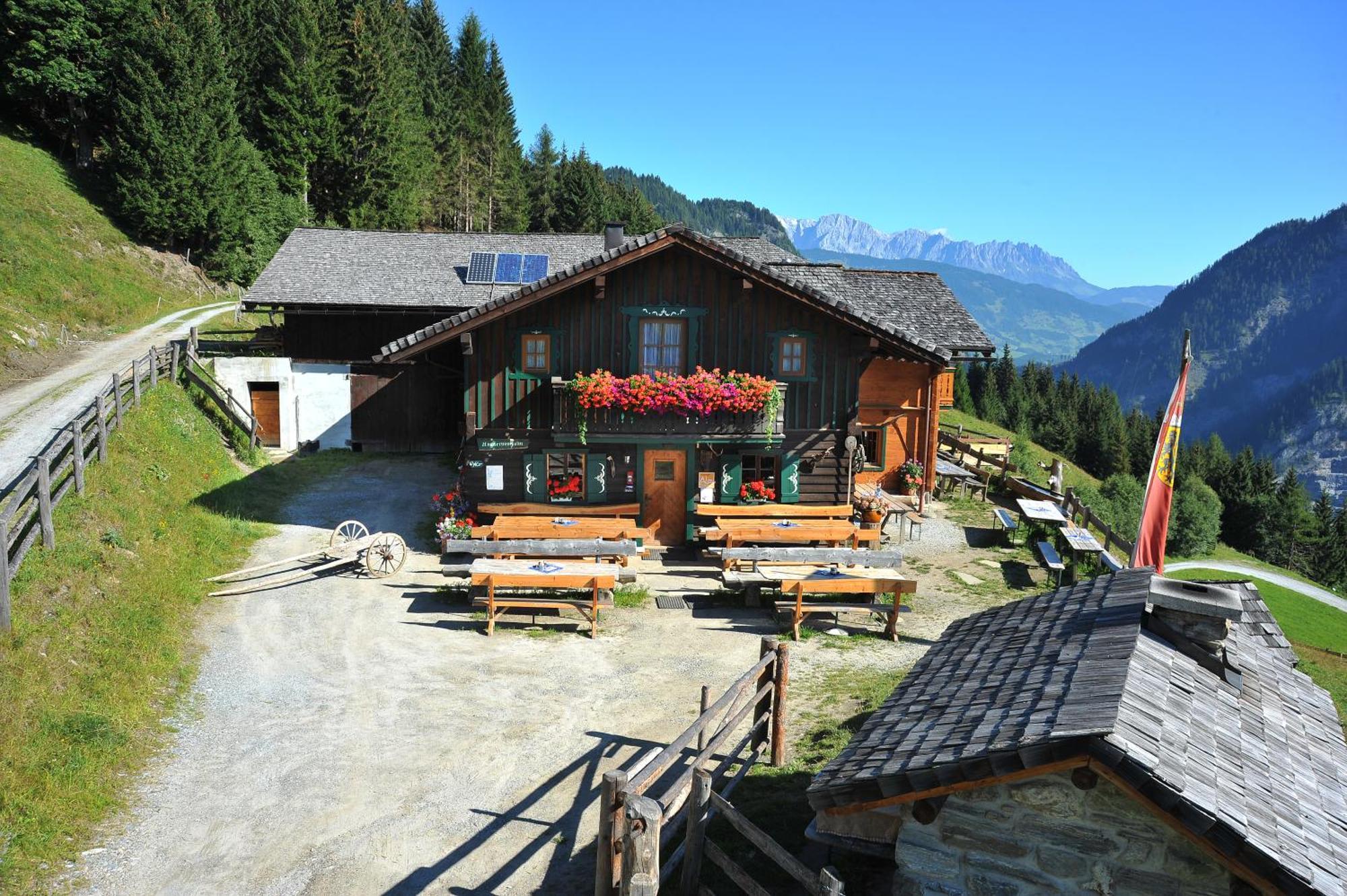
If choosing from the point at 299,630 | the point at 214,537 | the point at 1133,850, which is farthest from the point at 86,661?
the point at 1133,850

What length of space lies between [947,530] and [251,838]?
19512 mm

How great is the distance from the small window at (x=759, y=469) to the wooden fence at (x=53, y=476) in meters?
13.3

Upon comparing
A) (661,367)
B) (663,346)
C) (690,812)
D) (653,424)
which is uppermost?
A: (663,346)

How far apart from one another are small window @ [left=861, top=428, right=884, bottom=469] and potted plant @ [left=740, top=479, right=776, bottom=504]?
662 cm

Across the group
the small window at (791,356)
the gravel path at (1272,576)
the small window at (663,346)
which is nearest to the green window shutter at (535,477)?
the small window at (663,346)

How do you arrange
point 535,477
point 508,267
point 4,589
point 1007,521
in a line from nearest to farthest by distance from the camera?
point 4,589, point 535,477, point 1007,521, point 508,267

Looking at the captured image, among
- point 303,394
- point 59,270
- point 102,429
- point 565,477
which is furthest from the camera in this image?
point 59,270

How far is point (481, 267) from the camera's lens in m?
30.1

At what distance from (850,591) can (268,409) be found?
21115 mm

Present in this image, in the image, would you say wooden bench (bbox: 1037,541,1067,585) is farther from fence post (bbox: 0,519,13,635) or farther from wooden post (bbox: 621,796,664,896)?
fence post (bbox: 0,519,13,635)

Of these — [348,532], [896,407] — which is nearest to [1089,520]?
[896,407]

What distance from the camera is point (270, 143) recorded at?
5581 centimetres

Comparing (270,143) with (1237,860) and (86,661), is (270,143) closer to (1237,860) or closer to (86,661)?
(86,661)

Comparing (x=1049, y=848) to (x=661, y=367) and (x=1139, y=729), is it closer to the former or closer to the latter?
(x=1139, y=729)
